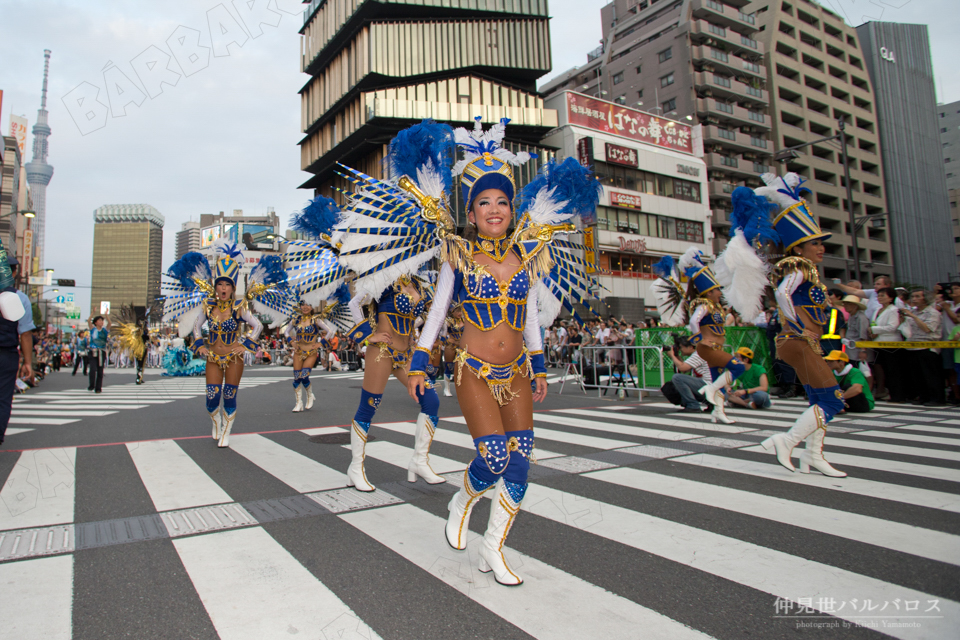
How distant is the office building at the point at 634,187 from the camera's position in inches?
1683

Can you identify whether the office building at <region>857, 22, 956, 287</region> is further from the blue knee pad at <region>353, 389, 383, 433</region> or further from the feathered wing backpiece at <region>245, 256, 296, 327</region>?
the blue knee pad at <region>353, 389, 383, 433</region>

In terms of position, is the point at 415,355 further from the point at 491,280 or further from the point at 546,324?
the point at 546,324

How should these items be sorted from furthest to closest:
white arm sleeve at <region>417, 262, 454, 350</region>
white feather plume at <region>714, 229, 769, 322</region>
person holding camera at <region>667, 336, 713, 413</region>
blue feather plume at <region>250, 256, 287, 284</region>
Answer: person holding camera at <region>667, 336, 713, 413</region>, blue feather plume at <region>250, 256, 287, 284</region>, white feather plume at <region>714, 229, 769, 322</region>, white arm sleeve at <region>417, 262, 454, 350</region>

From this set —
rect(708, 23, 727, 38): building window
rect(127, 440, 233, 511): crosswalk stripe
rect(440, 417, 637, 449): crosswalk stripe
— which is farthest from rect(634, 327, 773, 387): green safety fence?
rect(708, 23, 727, 38): building window

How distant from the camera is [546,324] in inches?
147

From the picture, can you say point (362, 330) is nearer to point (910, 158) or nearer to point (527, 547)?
point (527, 547)

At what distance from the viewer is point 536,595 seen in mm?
2559

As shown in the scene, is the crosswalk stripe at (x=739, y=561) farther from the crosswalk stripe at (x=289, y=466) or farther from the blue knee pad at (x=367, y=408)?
the crosswalk stripe at (x=289, y=466)

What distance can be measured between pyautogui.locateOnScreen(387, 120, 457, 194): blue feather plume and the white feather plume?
10.5 ft

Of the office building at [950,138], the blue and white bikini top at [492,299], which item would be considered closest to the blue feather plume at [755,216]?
the blue and white bikini top at [492,299]

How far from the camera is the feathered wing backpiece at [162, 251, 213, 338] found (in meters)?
6.96

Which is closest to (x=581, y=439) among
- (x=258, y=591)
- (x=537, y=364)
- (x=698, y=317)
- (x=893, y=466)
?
(x=698, y=317)

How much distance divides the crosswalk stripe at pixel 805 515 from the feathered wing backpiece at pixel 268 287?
189 inches

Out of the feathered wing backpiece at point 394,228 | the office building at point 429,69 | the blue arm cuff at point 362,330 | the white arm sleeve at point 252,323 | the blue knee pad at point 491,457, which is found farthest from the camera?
the office building at point 429,69
